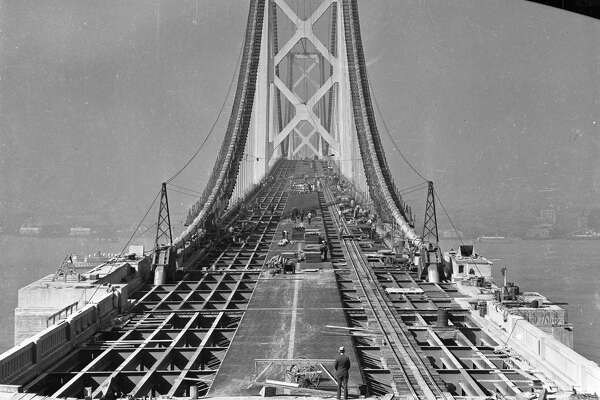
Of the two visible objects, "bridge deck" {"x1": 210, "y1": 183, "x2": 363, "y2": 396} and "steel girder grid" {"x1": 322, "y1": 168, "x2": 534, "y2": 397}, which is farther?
"steel girder grid" {"x1": 322, "y1": 168, "x2": 534, "y2": 397}

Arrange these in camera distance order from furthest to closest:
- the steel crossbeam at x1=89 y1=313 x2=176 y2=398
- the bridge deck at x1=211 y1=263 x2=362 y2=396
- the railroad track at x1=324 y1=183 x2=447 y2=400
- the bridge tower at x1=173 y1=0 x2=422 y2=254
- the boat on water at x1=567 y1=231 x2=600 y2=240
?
the boat on water at x1=567 y1=231 x2=600 y2=240
the bridge tower at x1=173 y1=0 x2=422 y2=254
the bridge deck at x1=211 y1=263 x2=362 y2=396
the steel crossbeam at x1=89 y1=313 x2=176 y2=398
the railroad track at x1=324 y1=183 x2=447 y2=400

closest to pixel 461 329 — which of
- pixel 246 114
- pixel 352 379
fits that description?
pixel 352 379

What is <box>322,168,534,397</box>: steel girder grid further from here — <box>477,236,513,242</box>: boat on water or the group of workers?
<box>477,236,513,242</box>: boat on water

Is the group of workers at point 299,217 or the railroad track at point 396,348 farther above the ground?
the group of workers at point 299,217

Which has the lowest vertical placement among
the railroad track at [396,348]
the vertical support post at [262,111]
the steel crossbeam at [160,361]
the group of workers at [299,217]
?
the steel crossbeam at [160,361]

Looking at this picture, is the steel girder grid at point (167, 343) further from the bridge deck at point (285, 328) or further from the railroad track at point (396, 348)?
the railroad track at point (396, 348)

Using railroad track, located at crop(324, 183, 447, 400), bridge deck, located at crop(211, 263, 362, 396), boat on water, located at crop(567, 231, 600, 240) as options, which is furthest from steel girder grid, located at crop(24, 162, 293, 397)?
boat on water, located at crop(567, 231, 600, 240)

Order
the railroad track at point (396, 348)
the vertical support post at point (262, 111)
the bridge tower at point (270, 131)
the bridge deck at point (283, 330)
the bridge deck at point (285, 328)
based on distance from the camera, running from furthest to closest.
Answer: the vertical support post at point (262, 111), the bridge tower at point (270, 131), the bridge deck at point (283, 330), the bridge deck at point (285, 328), the railroad track at point (396, 348)

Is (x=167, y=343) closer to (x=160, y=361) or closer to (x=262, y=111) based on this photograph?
(x=160, y=361)

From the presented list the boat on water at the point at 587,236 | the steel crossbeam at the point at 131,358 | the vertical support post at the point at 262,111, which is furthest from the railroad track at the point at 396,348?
the boat on water at the point at 587,236

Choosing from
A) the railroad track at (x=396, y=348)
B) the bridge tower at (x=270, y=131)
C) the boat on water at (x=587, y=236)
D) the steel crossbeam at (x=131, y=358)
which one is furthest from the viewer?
the boat on water at (x=587, y=236)
